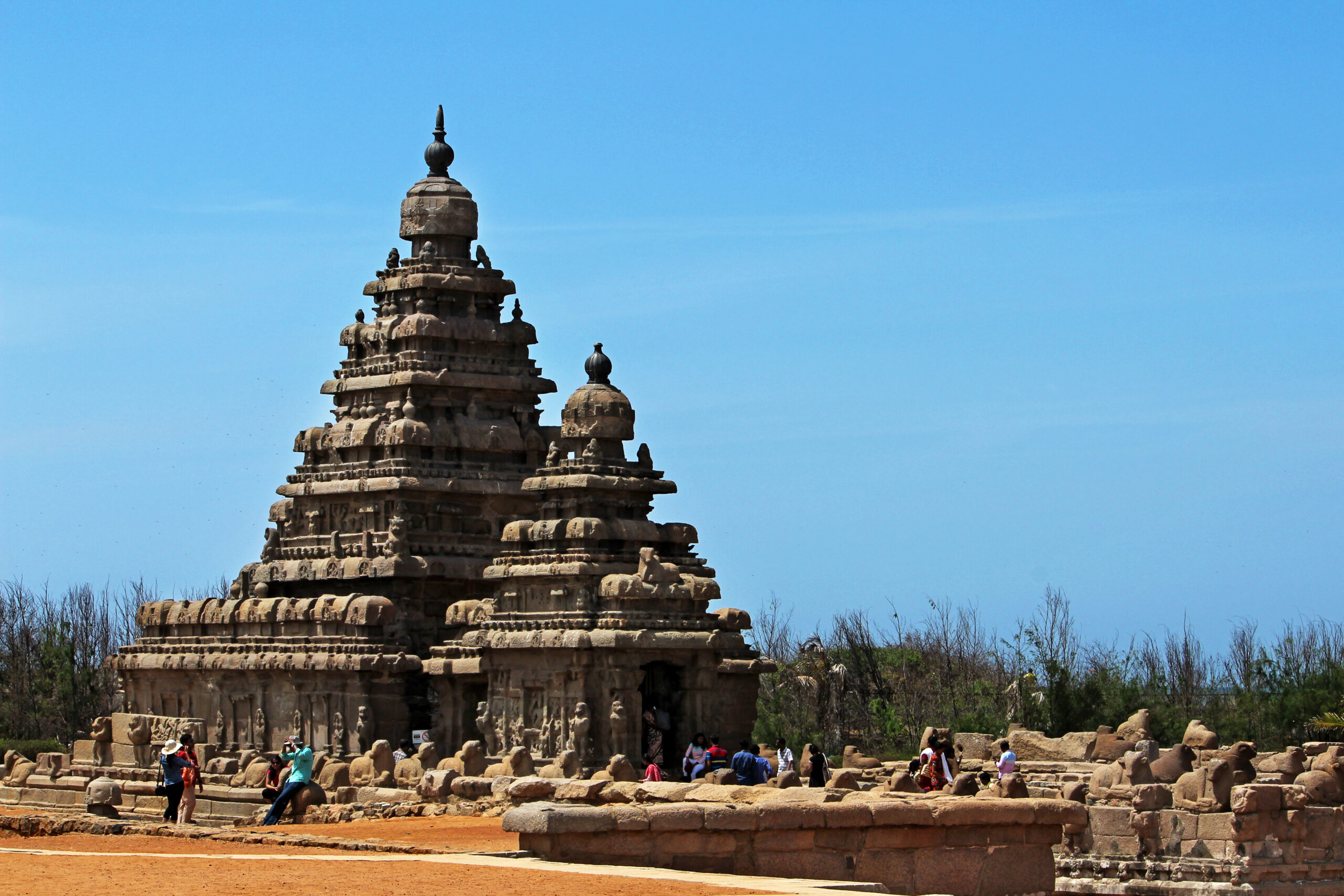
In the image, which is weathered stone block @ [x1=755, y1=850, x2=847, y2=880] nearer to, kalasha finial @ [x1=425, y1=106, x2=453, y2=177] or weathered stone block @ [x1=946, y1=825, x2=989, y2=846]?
weathered stone block @ [x1=946, y1=825, x2=989, y2=846]

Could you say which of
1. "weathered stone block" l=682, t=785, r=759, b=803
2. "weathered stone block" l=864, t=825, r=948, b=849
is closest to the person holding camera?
"weathered stone block" l=682, t=785, r=759, b=803

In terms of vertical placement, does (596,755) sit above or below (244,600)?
below

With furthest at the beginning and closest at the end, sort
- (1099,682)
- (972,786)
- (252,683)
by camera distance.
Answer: (1099,682), (252,683), (972,786)

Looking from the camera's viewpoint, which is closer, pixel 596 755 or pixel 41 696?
pixel 596 755

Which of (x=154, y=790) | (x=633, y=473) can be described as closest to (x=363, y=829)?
(x=154, y=790)

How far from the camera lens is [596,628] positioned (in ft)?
134

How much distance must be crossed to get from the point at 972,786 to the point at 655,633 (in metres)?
12.5

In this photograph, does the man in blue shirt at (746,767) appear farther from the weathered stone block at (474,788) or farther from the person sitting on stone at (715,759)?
the weathered stone block at (474,788)

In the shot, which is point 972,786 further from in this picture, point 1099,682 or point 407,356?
point 1099,682

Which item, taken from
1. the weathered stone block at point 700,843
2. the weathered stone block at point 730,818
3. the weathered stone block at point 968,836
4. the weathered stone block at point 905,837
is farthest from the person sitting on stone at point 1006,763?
the weathered stone block at point 700,843

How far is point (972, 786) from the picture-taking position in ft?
95.3

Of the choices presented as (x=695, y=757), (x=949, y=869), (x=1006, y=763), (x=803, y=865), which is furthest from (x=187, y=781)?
(x=1006, y=763)

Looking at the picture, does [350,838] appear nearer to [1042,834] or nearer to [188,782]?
[188,782]

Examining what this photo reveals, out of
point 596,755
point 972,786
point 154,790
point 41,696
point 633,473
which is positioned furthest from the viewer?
point 41,696
